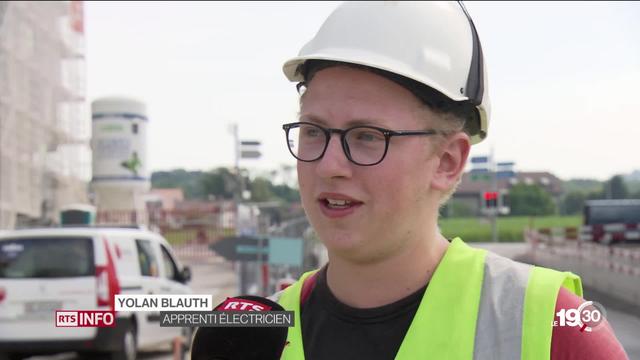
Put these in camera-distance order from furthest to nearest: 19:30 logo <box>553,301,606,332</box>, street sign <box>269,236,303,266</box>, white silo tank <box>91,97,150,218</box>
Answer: white silo tank <box>91,97,150,218</box> → street sign <box>269,236,303,266</box> → 19:30 logo <box>553,301,606,332</box>

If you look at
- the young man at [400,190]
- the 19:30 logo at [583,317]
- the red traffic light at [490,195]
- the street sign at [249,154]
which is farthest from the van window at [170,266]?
the 19:30 logo at [583,317]

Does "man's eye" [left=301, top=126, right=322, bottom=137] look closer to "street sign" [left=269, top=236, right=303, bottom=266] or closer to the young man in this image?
the young man

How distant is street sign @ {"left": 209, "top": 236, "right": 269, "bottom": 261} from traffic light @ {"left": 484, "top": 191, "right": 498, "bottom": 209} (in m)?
2.28

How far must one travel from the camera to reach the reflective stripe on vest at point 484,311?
4.90 feet

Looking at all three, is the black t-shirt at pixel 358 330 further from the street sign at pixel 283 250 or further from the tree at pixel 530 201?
the street sign at pixel 283 250

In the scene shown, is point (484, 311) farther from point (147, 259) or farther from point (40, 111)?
point (40, 111)

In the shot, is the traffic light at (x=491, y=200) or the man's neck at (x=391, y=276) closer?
the man's neck at (x=391, y=276)

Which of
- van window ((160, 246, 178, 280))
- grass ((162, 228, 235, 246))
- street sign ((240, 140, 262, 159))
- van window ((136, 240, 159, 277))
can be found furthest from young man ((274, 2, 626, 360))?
grass ((162, 228, 235, 246))

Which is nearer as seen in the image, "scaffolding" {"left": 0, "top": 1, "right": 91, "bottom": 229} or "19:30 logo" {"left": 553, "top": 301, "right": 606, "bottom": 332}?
"19:30 logo" {"left": 553, "top": 301, "right": 606, "bottom": 332}

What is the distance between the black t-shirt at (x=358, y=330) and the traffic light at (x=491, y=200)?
5099 mm

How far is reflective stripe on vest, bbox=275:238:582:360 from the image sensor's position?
1495mm

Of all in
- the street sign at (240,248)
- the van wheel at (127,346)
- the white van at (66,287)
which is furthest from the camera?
the street sign at (240,248)

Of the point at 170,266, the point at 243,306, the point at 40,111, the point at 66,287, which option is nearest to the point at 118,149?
the point at 40,111

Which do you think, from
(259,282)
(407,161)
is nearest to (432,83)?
(407,161)
